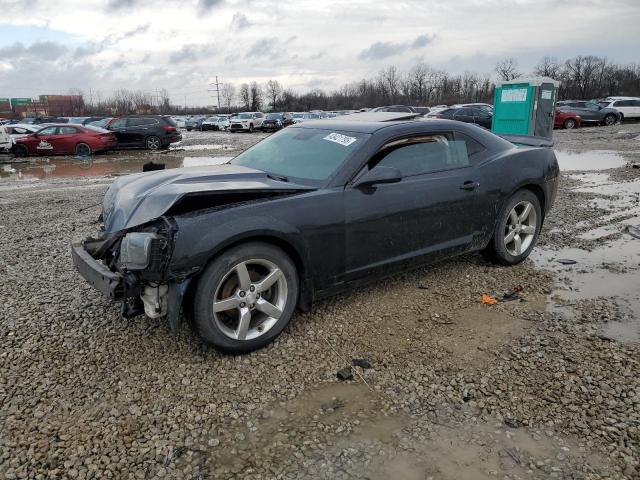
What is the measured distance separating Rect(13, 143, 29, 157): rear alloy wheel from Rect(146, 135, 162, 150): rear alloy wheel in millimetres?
4607

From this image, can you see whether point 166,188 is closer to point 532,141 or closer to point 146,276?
point 146,276

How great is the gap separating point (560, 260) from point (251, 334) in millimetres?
3672

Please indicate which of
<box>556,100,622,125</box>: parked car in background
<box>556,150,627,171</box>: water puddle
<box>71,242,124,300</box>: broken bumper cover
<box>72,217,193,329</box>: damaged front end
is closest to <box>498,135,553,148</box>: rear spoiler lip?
<box>72,217,193,329</box>: damaged front end

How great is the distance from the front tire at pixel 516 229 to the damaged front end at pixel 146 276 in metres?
3.21

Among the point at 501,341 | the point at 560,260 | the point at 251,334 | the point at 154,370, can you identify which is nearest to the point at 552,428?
the point at 501,341

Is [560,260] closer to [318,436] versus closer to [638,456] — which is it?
[638,456]

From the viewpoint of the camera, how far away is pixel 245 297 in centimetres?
339

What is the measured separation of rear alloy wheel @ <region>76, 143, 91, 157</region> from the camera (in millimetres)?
19625

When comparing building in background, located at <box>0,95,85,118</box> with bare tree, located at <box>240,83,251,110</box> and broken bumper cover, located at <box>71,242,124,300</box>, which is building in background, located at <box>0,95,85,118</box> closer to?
bare tree, located at <box>240,83,251,110</box>

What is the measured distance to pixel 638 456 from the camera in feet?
8.05

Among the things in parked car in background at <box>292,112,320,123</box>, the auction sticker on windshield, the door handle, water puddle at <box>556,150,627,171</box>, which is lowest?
water puddle at <box>556,150,627,171</box>

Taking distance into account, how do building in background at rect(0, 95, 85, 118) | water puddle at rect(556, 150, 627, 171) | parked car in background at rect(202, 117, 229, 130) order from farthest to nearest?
building in background at rect(0, 95, 85, 118), parked car in background at rect(202, 117, 229, 130), water puddle at rect(556, 150, 627, 171)

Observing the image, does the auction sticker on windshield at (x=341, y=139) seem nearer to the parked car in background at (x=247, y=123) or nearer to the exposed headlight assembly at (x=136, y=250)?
the exposed headlight assembly at (x=136, y=250)

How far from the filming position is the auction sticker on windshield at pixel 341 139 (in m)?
4.12
